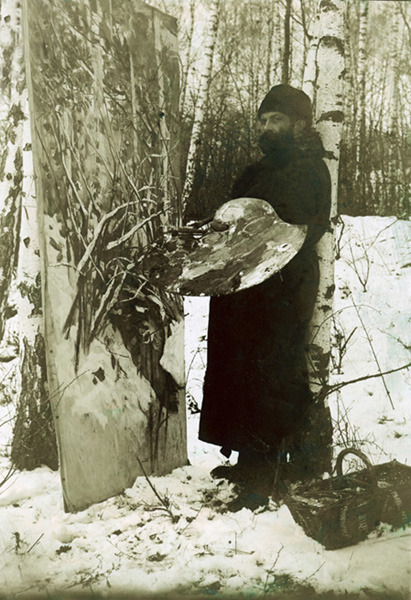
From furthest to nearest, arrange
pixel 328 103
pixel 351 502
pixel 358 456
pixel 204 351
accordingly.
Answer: pixel 204 351, pixel 328 103, pixel 358 456, pixel 351 502

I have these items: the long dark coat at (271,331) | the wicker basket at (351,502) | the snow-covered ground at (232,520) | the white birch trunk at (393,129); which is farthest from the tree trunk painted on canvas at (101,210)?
the white birch trunk at (393,129)

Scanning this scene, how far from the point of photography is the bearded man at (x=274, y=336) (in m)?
2.57

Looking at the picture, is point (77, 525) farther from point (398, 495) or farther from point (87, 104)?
point (87, 104)

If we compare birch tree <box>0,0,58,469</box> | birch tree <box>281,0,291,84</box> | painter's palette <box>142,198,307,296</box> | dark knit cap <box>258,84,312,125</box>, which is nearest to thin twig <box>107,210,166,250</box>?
painter's palette <box>142,198,307,296</box>

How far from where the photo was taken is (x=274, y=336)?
2633 mm

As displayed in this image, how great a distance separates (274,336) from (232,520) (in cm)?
78

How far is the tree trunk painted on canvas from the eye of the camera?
2488 millimetres

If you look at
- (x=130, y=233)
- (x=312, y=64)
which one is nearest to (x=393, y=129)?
(x=312, y=64)

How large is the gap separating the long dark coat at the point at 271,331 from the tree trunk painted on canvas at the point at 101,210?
287 millimetres

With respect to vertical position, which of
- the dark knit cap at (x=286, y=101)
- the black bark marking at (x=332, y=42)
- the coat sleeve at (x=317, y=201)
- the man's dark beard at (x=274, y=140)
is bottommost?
the coat sleeve at (x=317, y=201)

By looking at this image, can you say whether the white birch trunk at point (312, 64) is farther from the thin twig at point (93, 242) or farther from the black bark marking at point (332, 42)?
the thin twig at point (93, 242)

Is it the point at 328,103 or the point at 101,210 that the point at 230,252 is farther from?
the point at 328,103

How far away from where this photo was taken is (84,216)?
255 centimetres

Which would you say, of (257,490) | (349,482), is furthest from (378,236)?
(257,490)
